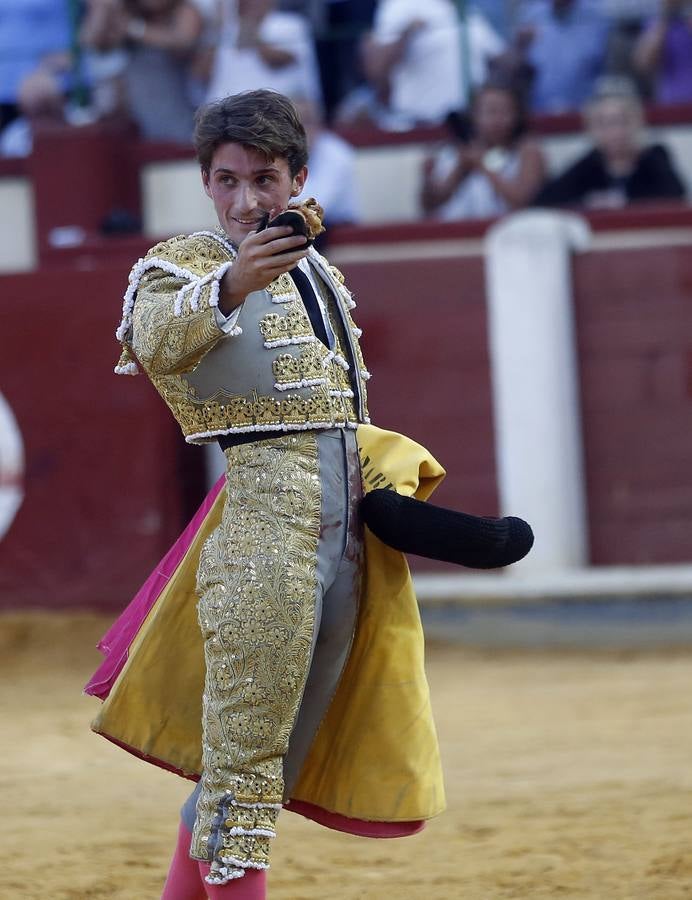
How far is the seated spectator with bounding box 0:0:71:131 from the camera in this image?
8.31m

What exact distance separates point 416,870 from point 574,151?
4.38 m

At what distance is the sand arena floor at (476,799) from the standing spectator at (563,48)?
2.64 meters

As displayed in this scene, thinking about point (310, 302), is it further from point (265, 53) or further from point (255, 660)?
point (265, 53)

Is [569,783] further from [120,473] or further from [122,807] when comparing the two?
[120,473]

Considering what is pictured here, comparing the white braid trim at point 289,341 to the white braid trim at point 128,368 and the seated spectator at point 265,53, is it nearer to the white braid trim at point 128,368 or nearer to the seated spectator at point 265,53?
the white braid trim at point 128,368

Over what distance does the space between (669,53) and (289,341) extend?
5380 millimetres

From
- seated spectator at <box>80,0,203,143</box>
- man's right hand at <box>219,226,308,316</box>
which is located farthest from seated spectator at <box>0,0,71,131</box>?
man's right hand at <box>219,226,308,316</box>

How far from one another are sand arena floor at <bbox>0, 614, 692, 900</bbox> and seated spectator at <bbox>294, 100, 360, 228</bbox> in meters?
1.99

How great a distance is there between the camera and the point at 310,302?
2.51m

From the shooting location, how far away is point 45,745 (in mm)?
5098

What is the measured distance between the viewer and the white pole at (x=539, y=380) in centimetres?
656

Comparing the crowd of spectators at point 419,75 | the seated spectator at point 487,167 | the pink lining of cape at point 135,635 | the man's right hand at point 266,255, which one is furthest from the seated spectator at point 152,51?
the man's right hand at point 266,255

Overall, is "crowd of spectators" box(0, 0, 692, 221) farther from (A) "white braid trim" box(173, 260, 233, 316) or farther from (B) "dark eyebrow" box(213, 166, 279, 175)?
(A) "white braid trim" box(173, 260, 233, 316)

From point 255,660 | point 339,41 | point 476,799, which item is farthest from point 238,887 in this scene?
point 339,41
